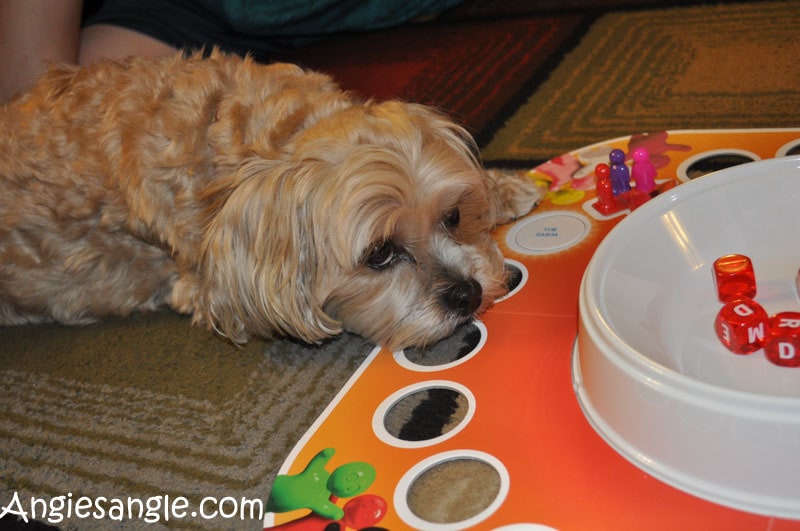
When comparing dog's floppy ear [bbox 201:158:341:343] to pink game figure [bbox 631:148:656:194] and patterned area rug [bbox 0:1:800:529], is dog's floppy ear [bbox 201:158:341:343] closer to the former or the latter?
patterned area rug [bbox 0:1:800:529]

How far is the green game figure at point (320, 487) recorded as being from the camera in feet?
4.56

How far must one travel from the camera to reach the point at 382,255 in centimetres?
171

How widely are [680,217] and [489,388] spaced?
0.53 meters

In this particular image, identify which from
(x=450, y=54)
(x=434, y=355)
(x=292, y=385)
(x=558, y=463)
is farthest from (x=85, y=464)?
(x=450, y=54)

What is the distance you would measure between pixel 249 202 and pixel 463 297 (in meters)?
0.50

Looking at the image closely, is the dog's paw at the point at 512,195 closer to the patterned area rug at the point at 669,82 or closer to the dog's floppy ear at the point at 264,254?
the patterned area rug at the point at 669,82

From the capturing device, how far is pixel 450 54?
3361 millimetres

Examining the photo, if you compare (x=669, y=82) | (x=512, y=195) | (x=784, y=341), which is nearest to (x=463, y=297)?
(x=512, y=195)

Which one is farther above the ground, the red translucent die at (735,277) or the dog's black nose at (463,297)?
the red translucent die at (735,277)

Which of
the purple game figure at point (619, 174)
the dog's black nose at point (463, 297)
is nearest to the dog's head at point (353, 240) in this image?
the dog's black nose at point (463, 297)

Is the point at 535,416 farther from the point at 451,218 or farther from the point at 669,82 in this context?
the point at 669,82

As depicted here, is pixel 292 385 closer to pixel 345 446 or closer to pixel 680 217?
pixel 345 446

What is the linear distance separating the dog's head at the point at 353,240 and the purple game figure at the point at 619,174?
1.28 feet

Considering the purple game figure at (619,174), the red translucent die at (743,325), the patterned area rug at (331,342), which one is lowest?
the patterned area rug at (331,342)
